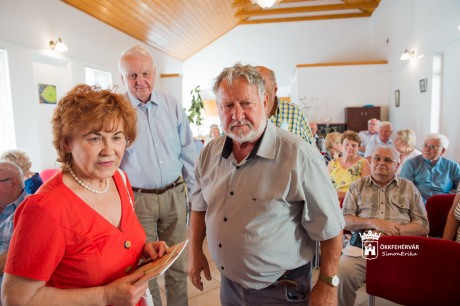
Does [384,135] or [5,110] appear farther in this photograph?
[384,135]

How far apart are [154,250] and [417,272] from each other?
57.4 inches

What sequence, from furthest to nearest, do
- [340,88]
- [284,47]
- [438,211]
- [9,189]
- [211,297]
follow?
[284,47] < [340,88] < [211,297] < [438,211] < [9,189]

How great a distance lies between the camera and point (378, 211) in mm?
2379

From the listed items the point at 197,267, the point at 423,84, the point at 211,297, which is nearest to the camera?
the point at 197,267

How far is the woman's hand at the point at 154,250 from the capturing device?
3.96 ft

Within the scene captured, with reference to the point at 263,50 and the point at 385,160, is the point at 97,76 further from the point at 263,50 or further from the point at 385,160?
the point at 263,50

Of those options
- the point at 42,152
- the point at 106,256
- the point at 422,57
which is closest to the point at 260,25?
the point at 422,57

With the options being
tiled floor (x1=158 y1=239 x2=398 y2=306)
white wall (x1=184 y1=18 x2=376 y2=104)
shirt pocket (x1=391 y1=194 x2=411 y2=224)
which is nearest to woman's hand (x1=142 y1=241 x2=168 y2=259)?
tiled floor (x1=158 y1=239 x2=398 y2=306)

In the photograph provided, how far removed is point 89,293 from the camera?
94 centimetres

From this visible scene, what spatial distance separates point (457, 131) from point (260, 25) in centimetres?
763

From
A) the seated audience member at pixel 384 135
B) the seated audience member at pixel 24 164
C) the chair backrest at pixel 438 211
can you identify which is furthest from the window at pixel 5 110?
the seated audience member at pixel 384 135

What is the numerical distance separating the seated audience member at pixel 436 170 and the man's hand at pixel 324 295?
9.30 feet

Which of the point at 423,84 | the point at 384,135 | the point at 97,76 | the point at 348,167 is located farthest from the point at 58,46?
the point at 423,84

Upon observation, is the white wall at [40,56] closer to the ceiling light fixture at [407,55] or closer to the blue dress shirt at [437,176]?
the blue dress shirt at [437,176]
